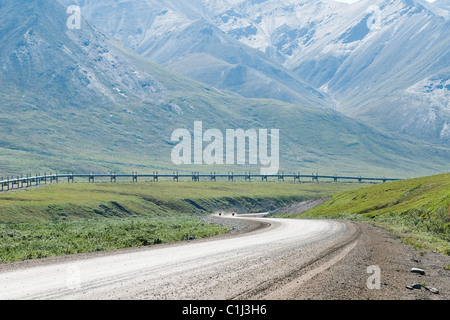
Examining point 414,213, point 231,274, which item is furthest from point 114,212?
point 231,274

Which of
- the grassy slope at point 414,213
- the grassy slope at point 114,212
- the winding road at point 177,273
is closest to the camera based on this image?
the winding road at point 177,273

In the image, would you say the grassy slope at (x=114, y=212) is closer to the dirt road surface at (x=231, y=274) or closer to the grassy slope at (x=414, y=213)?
the dirt road surface at (x=231, y=274)

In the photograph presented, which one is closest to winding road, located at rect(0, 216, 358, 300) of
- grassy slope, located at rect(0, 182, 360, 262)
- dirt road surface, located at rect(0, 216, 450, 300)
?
dirt road surface, located at rect(0, 216, 450, 300)

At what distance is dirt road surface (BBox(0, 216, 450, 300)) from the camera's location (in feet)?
64.0

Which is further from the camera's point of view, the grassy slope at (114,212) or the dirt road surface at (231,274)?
the grassy slope at (114,212)

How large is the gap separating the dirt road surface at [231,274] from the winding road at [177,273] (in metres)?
0.04

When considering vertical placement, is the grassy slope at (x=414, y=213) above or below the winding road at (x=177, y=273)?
above

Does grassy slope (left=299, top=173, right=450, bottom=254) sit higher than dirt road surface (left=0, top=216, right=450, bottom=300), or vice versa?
grassy slope (left=299, top=173, right=450, bottom=254)

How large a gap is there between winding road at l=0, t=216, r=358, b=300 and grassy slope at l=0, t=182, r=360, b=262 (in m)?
5.64

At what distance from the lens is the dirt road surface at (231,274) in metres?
19.5

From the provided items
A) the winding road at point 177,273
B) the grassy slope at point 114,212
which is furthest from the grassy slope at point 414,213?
the grassy slope at point 114,212

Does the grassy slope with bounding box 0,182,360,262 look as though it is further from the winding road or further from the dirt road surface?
the dirt road surface

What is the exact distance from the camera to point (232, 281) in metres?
22.0
